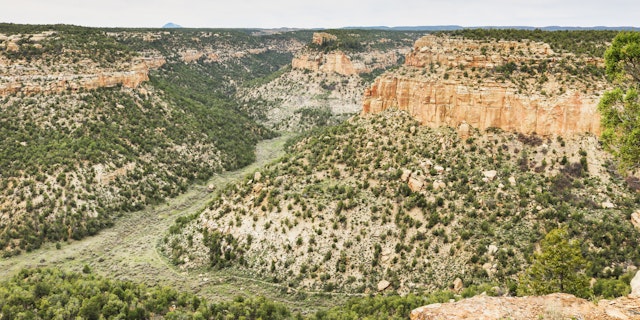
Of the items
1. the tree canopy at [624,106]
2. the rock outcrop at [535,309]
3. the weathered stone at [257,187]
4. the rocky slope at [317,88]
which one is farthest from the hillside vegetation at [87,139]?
the tree canopy at [624,106]

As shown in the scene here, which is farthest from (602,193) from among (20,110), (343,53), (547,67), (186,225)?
(343,53)

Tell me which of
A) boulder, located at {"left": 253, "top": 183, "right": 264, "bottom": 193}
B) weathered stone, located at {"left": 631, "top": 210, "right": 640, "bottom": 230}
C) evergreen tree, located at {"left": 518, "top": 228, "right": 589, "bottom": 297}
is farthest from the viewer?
boulder, located at {"left": 253, "top": 183, "right": 264, "bottom": 193}

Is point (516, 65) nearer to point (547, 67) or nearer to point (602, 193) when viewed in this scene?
point (547, 67)

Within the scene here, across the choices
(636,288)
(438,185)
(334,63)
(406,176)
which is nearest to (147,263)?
(406,176)

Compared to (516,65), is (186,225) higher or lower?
lower

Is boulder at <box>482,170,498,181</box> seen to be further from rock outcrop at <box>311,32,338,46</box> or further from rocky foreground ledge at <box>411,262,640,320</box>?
rock outcrop at <box>311,32,338,46</box>

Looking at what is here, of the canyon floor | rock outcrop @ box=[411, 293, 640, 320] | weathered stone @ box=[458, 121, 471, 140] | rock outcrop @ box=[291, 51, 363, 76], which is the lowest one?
the canyon floor

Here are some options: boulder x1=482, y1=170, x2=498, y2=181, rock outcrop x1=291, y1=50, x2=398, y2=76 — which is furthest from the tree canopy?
rock outcrop x1=291, y1=50, x2=398, y2=76

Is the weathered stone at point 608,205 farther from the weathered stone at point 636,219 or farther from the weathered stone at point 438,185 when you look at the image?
the weathered stone at point 438,185
